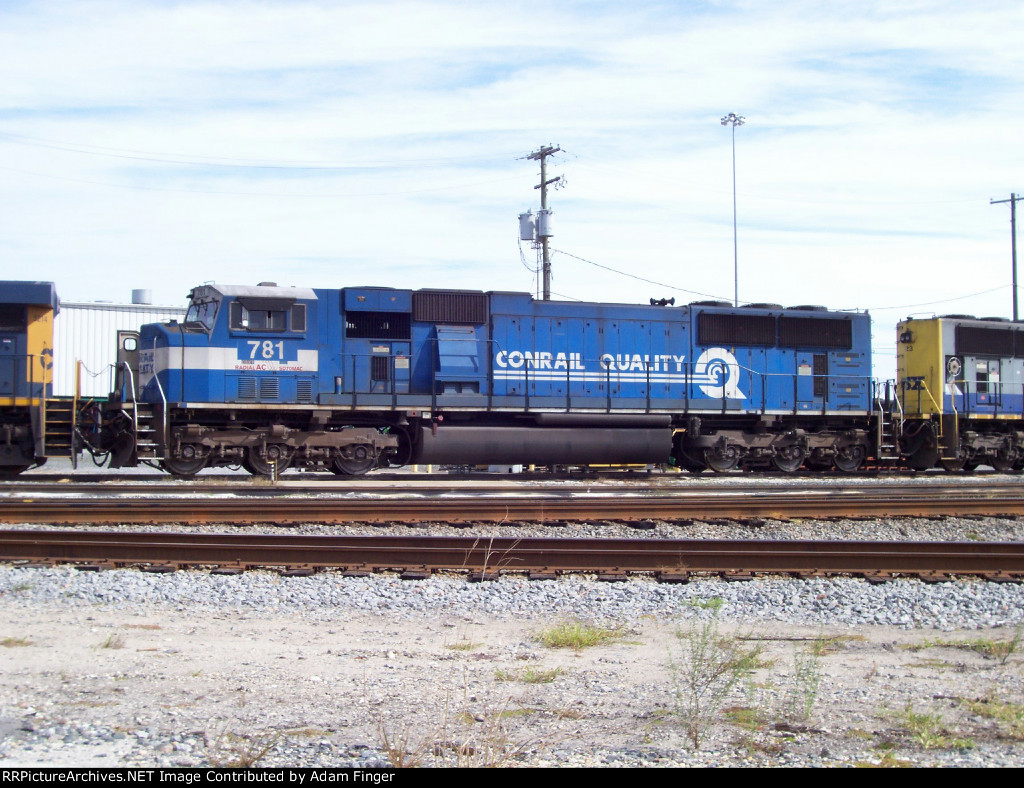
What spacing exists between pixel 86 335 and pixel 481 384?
604 inches

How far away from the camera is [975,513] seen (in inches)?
464

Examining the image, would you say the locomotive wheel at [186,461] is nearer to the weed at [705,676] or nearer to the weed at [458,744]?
the weed at [705,676]

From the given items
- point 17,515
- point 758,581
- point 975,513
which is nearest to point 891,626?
point 758,581

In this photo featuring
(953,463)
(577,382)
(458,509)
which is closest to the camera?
(458,509)

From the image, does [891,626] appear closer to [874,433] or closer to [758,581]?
[758,581]

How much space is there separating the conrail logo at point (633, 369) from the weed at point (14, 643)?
11.9 meters

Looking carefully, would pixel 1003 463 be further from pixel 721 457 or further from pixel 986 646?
pixel 986 646

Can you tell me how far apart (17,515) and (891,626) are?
9.79 m

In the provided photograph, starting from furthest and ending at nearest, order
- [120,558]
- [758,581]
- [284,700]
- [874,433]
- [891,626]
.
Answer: [874,433], [120,558], [758,581], [891,626], [284,700]

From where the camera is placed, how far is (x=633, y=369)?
18.1 metres

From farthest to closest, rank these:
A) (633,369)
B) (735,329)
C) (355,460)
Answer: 1. (735,329)
2. (633,369)
3. (355,460)

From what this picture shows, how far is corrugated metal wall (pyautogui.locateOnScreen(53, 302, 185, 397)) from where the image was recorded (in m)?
26.0

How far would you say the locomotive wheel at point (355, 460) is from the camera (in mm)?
16281

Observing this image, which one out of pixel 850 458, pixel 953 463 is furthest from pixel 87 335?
pixel 953 463
